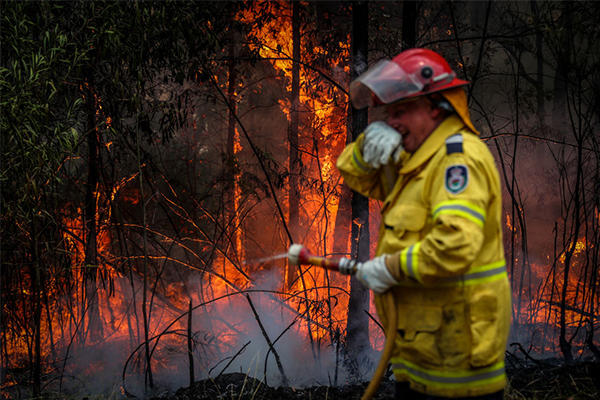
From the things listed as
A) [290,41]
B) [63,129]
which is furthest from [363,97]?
[290,41]

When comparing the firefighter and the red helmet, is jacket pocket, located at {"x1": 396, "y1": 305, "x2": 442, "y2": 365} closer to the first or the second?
the firefighter

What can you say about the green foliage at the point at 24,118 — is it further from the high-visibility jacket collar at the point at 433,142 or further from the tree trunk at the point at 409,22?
the tree trunk at the point at 409,22

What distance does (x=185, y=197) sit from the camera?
925 centimetres

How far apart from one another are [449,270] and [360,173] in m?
0.62

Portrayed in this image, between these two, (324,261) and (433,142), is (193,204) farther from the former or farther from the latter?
(433,142)

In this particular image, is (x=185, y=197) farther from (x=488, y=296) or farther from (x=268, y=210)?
(x=488, y=296)

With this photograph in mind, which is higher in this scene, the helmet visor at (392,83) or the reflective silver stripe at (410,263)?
the helmet visor at (392,83)

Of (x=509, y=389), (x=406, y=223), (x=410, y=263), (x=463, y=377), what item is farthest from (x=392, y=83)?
(x=509, y=389)

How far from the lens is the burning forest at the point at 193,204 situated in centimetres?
388

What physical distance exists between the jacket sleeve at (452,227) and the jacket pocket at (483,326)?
0.47 ft

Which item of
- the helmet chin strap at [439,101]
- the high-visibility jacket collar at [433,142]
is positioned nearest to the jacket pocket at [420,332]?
the high-visibility jacket collar at [433,142]

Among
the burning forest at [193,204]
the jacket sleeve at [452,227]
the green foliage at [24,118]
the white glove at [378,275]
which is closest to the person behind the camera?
the jacket sleeve at [452,227]

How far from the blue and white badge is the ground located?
2.38 meters

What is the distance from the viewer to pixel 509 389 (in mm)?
3656
